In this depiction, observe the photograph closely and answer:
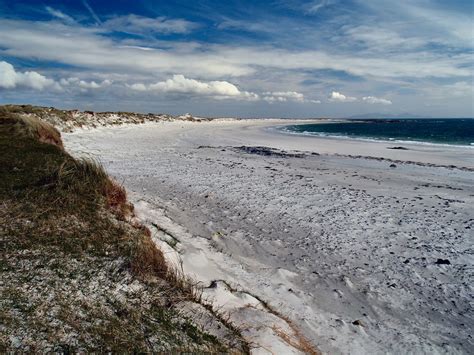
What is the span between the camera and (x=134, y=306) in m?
3.61

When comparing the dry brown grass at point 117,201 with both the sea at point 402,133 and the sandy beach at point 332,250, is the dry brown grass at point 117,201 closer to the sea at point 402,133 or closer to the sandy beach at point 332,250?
the sandy beach at point 332,250

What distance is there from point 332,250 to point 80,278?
200 inches

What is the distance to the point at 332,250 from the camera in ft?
23.4

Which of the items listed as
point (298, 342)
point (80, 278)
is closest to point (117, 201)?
point (80, 278)

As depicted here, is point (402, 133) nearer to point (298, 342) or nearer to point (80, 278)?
point (298, 342)

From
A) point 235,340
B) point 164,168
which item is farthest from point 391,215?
point 164,168

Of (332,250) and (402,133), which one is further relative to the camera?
(402,133)

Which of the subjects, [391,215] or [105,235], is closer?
[105,235]

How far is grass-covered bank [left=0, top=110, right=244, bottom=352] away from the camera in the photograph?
121 inches

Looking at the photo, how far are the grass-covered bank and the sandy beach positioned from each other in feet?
3.29

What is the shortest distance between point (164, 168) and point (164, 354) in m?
12.5

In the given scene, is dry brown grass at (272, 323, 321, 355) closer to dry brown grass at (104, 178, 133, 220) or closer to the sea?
dry brown grass at (104, 178, 133, 220)

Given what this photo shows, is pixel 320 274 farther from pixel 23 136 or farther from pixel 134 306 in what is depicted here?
pixel 23 136

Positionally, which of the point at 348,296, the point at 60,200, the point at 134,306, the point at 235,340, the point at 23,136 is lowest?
the point at 348,296
